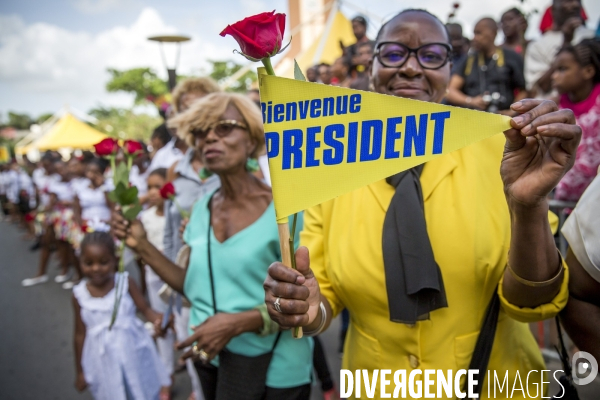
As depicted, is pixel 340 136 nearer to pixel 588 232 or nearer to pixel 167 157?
pixel 588 232

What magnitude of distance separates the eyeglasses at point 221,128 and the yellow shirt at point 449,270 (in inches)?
38.5

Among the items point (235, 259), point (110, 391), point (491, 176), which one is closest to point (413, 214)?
point (491, 176)

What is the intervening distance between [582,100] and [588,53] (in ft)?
1.06

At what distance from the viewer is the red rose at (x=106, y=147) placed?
2.49m

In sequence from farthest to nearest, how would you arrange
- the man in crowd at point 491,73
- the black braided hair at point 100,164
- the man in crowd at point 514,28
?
the black braided hair at point 100,164, the man in crowd at point 514,28, the man in crowd at point 491,73

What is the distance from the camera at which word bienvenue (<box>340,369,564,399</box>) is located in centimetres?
143

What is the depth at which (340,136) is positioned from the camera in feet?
3.80

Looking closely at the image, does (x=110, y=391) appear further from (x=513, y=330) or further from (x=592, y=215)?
(x=592, y=215)

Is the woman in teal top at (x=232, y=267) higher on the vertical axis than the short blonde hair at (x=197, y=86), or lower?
lower

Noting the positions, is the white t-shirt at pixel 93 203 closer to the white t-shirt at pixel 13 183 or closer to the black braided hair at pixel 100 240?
the black braided hair at pixel 100 240

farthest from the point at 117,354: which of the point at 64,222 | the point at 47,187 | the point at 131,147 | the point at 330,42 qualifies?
the point at 330,42

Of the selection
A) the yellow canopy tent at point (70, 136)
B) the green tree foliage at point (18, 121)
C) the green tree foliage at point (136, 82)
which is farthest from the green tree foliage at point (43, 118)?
the yellow canopy tent at point (70, 136)

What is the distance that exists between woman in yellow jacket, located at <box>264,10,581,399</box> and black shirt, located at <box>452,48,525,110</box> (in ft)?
9.81

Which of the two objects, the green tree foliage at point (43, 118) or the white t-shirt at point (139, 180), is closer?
the white t-shirt at point (139, 180)
